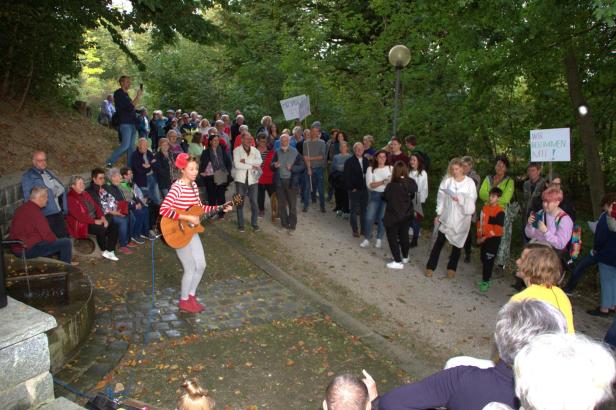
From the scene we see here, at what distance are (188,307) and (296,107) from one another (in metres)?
7.95

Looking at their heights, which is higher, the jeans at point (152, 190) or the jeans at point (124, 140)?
the jeans at point (124, 140)

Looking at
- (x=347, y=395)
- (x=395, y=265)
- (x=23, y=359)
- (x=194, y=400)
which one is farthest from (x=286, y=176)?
(x=347, y=395)

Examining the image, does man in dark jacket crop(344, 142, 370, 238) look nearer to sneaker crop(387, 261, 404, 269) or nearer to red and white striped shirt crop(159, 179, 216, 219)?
sneaker crop(387, 261, 404, 269)

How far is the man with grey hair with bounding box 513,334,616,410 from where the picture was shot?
196 cm

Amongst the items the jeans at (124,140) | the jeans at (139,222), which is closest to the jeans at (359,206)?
the jeans at (139,222)

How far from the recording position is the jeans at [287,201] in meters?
10.5

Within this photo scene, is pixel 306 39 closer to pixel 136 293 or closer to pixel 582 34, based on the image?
pixel 582 34

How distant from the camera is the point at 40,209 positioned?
713 cm

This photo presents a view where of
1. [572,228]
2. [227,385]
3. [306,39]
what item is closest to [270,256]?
[227,385]

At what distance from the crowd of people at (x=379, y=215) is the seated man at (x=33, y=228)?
0.5 inches

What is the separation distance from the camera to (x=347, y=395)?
2.62m

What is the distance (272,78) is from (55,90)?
28.1ft

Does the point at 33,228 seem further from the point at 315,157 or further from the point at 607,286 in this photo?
the point at 607,286

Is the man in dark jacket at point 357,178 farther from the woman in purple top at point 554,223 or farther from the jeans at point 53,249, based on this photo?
the jeans at point 53,249
